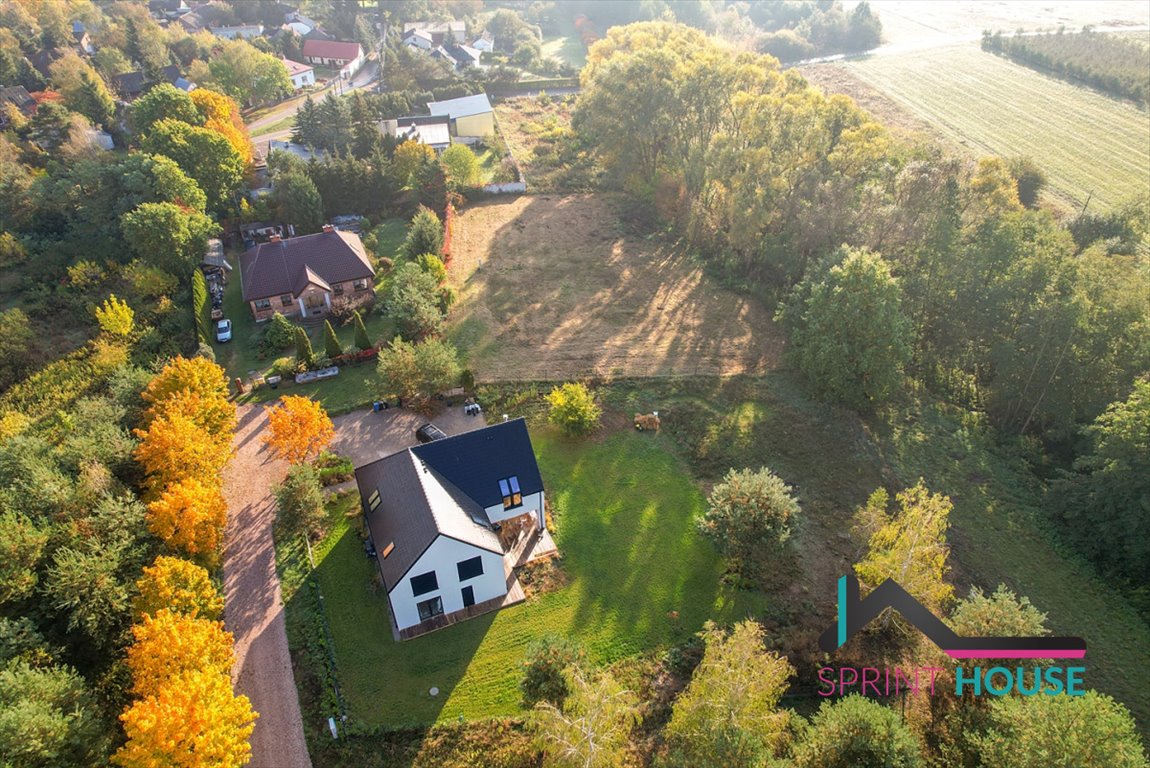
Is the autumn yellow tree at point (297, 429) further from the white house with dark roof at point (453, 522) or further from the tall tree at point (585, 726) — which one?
the tall tree at point (585, 726)

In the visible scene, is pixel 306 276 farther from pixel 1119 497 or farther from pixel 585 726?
pixel 1119 497

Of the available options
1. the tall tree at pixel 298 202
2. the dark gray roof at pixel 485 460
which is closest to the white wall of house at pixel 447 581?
the dark gray roof at pixel 485 460

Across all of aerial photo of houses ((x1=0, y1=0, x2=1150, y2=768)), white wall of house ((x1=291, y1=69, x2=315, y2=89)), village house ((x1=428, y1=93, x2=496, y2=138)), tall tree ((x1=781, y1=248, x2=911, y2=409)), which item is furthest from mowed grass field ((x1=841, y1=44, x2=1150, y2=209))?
white wall of house ((x1=291, y1=69, x2=315, y2=89))

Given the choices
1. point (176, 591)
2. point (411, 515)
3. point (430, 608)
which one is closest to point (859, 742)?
point (430, 608)

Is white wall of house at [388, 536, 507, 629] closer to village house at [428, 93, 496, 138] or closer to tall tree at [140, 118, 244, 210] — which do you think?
tall tree at [140, 118, 244, 210]

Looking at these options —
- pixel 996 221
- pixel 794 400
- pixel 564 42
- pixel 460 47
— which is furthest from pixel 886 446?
pixel 564 42

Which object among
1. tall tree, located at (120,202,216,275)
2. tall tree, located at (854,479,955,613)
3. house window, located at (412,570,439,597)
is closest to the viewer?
tall tree, located at (854,479,955,613)
